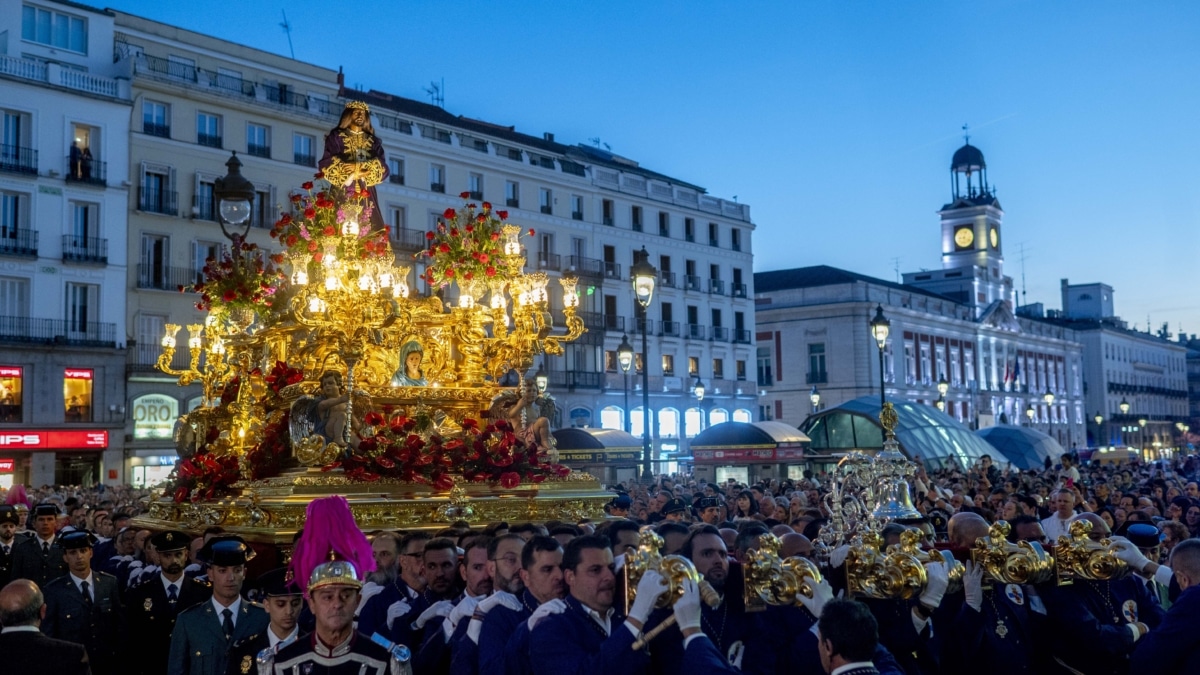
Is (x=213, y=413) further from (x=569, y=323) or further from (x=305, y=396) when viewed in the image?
(x=569, y=323)

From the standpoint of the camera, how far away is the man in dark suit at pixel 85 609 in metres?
8.94

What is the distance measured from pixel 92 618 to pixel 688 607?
6.02m

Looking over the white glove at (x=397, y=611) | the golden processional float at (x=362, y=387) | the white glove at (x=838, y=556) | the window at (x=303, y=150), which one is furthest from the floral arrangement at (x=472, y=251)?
the window at (x=303, y=150)

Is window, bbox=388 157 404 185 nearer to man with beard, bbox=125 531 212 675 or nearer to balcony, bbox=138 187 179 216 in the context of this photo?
balcony, bbox=138 187 179 216

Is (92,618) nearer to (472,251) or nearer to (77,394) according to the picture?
(472,251)

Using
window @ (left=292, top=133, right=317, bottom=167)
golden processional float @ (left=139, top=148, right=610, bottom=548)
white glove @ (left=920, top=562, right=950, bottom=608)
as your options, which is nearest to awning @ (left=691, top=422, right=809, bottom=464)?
golden processional float @ (left=139, top=148, right=610, bottom=548)

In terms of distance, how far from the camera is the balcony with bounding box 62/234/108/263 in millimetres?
38625

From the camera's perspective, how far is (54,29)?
4016 centimetres

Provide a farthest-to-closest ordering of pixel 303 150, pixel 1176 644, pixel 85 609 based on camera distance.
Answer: pixel 303 150
pixel 85 609
pixel 1176 644

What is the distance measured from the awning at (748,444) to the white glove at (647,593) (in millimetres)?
23909

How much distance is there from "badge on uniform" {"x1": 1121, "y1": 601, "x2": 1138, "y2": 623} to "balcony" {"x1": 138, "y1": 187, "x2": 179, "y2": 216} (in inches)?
1532

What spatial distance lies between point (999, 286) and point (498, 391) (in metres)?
90.9

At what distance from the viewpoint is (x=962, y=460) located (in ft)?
140

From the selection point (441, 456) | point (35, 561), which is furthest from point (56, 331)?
point (441, 456)
